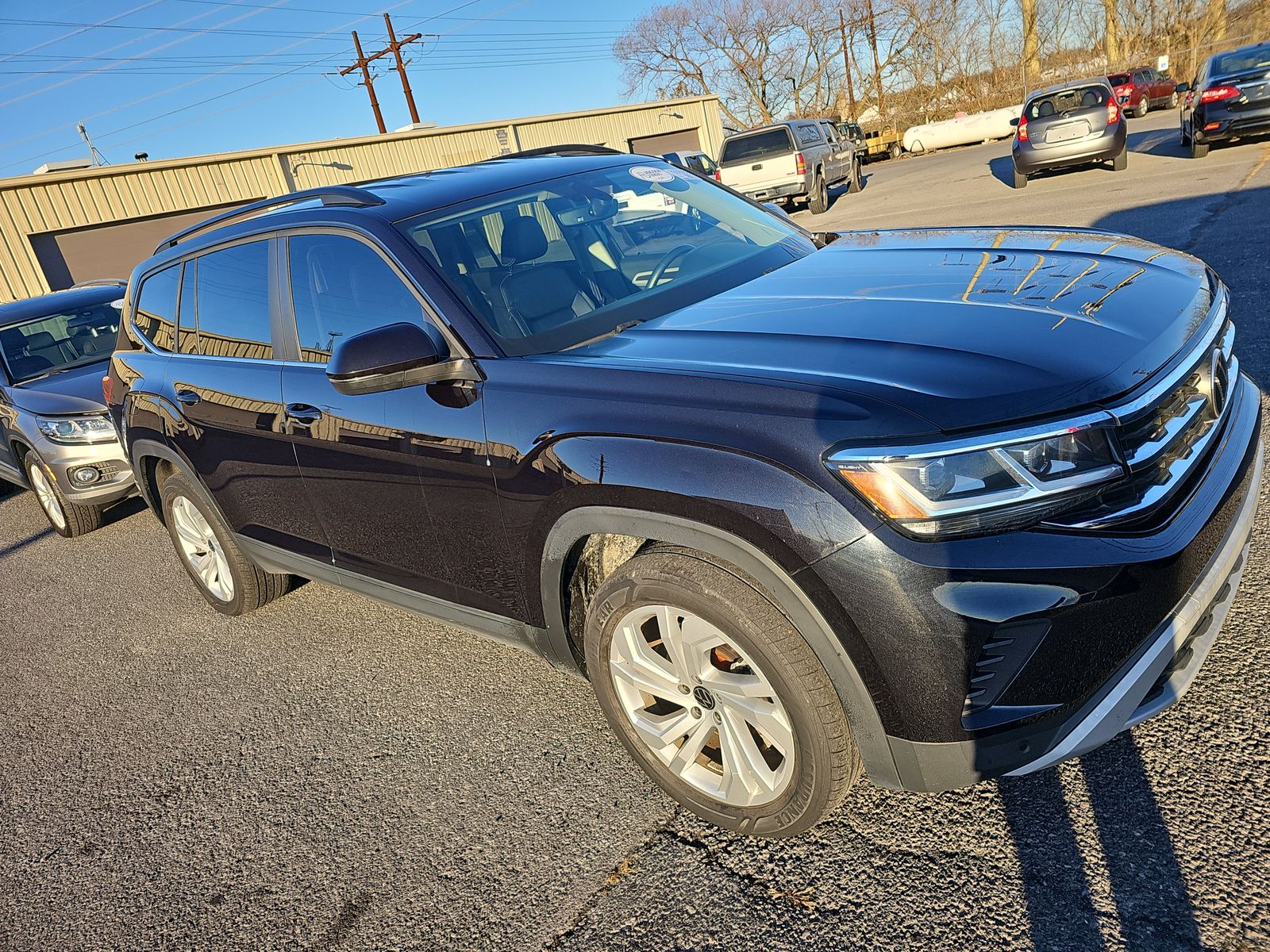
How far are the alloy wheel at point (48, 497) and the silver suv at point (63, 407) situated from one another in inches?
0.4

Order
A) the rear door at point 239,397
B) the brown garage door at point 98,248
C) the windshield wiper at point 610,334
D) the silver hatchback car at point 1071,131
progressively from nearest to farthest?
the windshield wiper at point 610,334 < the rear door at point 239,397 < the silver hatchback car at point 1071,131 < the brown garage door at point 98,248

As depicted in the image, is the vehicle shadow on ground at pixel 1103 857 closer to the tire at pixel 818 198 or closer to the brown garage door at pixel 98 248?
the tire at pixel 818 198

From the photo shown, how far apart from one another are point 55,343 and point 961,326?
25.1ft

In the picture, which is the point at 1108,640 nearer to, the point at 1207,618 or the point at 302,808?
the point at 1207,618

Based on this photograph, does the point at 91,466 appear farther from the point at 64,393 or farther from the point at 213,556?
the point at 213,556

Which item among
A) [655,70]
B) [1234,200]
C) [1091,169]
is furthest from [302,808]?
[655,70]

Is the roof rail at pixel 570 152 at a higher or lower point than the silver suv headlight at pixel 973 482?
higher

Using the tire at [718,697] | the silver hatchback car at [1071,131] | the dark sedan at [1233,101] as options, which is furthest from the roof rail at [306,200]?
the dark sedan at [1233,101]

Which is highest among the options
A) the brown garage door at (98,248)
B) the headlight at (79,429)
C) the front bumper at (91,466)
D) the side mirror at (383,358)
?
the brown garage door at (98,248)

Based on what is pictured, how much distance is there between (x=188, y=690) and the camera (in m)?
3.97

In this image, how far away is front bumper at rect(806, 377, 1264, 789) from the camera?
1824 mm

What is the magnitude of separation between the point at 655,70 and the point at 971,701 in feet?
215

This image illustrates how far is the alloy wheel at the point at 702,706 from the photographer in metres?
2.22

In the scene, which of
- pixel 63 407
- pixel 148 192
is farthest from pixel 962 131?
pixel 63 407
